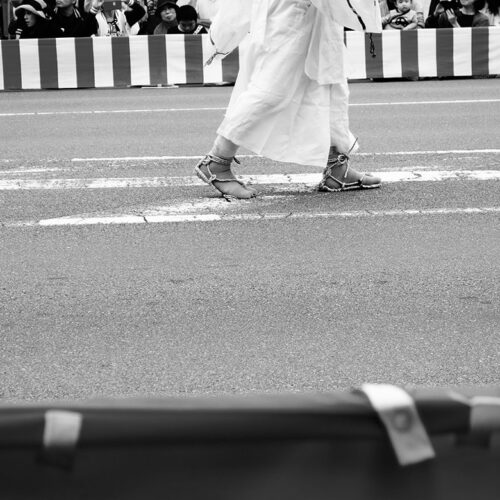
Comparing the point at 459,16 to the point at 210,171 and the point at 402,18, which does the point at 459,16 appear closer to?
the point at 402,18

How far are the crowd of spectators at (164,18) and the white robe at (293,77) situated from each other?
28.6 feet

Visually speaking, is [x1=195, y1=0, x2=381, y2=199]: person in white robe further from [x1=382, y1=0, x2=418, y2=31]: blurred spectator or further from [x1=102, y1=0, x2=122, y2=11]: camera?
[x1=102, y1=0, x2=122, y2=11]: camera

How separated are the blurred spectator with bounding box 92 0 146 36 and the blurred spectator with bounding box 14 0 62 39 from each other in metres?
0.69

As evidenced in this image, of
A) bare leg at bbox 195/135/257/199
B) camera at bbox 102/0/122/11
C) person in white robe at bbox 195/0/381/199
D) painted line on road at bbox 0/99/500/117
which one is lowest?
painted line on road at bbox 0/99/500/117

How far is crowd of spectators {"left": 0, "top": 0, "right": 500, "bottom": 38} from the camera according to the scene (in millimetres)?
15211

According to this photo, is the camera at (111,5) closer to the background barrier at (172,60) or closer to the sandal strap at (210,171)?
the background barrier at (172,60)

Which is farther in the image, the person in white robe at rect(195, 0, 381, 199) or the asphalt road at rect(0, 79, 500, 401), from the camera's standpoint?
the person in white robe at rect(195, 0, 381, 199)

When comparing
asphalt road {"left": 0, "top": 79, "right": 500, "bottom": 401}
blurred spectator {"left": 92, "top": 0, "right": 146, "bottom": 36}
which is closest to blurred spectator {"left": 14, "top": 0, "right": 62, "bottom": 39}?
blurred spectator {"left": 92, "top": 0, "right": 146, "bottom": 36}

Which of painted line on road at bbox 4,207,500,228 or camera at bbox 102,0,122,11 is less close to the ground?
camera at bbox 102,0,122,11

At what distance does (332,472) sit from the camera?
4.38 ft

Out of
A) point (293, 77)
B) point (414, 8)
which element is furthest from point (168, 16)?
point (293, 77)

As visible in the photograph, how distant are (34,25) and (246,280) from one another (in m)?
11.0

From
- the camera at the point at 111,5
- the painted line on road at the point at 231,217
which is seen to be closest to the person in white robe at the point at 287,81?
the painted line on road at the point at 231,217

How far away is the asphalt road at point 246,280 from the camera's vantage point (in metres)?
3.82
